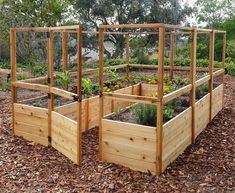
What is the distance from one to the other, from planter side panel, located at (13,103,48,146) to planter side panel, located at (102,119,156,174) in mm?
1051

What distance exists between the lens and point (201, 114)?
19.0 feet

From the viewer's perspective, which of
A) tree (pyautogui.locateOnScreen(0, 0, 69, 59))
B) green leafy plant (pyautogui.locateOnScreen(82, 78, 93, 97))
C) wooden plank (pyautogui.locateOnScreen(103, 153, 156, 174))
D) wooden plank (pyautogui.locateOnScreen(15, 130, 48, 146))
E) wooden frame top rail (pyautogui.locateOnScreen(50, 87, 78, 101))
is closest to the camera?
wooden plank (pyautogui.locateOnScreen(103, 153, 156, 174))

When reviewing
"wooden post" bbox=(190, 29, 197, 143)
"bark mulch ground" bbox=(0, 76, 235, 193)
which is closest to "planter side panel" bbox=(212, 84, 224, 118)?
"bark mulch ground" bbox=(0, 76, 235, 193)

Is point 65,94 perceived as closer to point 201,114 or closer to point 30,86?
point 30,86

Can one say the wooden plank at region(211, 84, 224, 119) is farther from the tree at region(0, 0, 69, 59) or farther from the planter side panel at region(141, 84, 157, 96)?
the tree at region(0, 0, 69, 59)

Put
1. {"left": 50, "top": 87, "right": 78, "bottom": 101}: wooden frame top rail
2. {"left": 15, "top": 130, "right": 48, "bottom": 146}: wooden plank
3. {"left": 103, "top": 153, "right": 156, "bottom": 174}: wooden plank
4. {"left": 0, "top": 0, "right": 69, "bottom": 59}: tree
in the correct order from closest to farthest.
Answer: {"left": 103, "top": 153, "right": 156, "bottom": 174}: wooden plank
{"left": 50, "top": 87, "right": 78, "bottom": 101}: wooden frame top rail
{"left": 15, "top": 130, "right": 48, "bottom": 146}: wooden plank
{"left": 0, "top": 0, "right": 69, "bottom": 59}: tree

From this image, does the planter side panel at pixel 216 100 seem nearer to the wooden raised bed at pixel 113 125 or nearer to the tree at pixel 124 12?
the wooden raised bed at pixel 113 125

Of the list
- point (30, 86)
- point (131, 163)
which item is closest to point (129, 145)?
point (131, 163)

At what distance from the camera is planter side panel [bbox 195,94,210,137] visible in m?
5.53

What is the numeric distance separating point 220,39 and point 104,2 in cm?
530

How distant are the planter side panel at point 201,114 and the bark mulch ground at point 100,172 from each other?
0.81ft

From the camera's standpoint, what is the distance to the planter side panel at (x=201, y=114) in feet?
18.1

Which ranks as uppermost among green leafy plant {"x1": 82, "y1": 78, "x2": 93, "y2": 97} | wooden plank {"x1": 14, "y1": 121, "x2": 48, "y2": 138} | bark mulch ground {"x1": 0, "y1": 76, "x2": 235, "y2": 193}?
green leafy plant {"x1": 82, "y1": 78, "x2": 93, "y2": 97}

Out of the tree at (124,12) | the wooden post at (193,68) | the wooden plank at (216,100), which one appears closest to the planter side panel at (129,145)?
the wooden post at (193,68)
